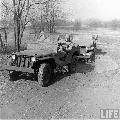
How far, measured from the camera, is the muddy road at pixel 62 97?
6125 mm

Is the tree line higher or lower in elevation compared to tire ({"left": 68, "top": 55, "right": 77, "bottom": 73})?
higher

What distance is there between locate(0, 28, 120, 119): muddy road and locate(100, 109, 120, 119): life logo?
12 centimetres

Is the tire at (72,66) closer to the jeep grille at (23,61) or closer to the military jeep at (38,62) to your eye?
the military jeep at (38,62)

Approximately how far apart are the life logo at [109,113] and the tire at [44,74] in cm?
263

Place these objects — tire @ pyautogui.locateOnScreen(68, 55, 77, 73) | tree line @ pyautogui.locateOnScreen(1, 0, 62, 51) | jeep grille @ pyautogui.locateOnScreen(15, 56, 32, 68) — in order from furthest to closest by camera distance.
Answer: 1. tree line @ pyautogui.locateOnScreen(1, 0, 62, 51)
2. tire @ pyautogui.locateOnScreen(68, 55, 77, 73)
3. jeep grille @ pyautogui.locateOnScreen(15, 56, 32, 68)

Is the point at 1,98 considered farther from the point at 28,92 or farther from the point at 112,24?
the point at 112,24

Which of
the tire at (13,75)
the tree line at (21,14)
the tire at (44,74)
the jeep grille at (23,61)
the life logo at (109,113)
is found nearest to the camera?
the life logo at (109,113)

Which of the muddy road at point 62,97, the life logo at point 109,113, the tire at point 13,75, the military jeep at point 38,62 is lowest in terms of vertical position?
the life logo at point 109,113

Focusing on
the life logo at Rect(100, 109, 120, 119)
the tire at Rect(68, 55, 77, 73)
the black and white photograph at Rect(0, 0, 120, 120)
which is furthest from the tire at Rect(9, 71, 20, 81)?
the life logo at Rect(100, 109, 120, 119)

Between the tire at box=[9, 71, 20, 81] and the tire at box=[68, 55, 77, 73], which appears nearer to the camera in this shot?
the tire at box=[9, 71, 20, 81]

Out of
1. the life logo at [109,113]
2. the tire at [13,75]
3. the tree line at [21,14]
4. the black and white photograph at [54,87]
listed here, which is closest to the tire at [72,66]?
the black and white photograph at [54,87]

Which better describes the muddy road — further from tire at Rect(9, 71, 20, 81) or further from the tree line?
the tree line

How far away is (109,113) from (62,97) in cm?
169

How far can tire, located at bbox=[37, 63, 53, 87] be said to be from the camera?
8156 mm
